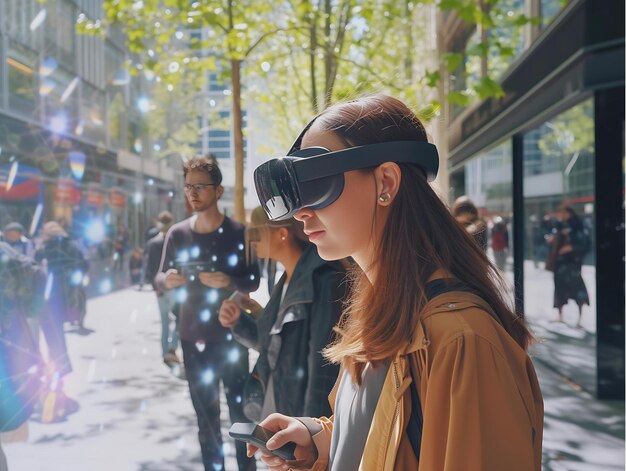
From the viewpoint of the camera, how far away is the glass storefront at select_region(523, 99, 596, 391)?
7.05m

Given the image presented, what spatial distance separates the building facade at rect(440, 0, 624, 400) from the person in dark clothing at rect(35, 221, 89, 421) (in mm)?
4101

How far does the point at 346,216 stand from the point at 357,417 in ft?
1.26

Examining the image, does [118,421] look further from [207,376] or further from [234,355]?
[234,355]

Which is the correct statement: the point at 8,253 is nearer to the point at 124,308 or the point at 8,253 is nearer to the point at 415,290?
the point at 415,290

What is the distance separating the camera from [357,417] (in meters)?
1.29

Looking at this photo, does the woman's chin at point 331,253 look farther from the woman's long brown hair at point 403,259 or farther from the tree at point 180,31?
the tree at point 180,31

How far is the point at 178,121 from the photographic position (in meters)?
8.20

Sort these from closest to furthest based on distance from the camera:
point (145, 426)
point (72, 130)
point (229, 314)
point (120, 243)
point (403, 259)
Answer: point (403, 259) → point (229, 314) → point (145, 426) → point (72, 130) → point (120, 243)

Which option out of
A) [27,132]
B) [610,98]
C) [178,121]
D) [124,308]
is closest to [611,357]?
[610,98]

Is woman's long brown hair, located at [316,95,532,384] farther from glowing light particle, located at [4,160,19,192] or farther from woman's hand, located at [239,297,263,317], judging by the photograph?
glowing light particle, located at [4,160,19,192]

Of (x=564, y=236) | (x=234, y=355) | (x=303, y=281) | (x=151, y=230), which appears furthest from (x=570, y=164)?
(x=303, y=281)

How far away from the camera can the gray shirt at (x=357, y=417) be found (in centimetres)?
126

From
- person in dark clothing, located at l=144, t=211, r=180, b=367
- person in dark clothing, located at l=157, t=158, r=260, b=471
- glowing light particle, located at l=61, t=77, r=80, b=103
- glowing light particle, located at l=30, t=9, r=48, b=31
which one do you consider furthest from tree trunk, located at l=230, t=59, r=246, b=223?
person in dark clothing, located at l=157, t=158, r=260, b=471

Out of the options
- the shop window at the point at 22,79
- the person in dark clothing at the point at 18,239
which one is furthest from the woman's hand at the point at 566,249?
the shop window at the point at 22,79
